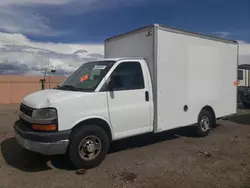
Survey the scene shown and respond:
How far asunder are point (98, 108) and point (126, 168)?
1292 mm

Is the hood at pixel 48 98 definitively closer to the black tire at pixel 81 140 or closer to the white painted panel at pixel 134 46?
the black tire at pixel 81 140

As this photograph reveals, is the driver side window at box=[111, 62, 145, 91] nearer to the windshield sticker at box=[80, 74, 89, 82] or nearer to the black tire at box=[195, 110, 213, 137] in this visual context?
the windshield sticker at box=[80, 74, 89, 82]

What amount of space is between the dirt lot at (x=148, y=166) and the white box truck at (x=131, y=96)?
0.46 m

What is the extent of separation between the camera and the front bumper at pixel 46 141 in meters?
4.30

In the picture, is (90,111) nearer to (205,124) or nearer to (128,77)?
(128,77)

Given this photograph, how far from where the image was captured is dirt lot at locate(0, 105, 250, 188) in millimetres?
4199

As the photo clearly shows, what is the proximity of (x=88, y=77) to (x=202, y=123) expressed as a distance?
12.2 ft

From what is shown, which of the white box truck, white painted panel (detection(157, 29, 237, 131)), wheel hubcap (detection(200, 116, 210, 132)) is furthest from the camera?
wheel hubcap (detection(200, 116, 210, 132))

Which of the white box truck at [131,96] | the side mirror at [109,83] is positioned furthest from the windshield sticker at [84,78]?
the side mirror at [109,83]

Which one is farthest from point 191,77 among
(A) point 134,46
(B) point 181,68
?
(A) point 134,46

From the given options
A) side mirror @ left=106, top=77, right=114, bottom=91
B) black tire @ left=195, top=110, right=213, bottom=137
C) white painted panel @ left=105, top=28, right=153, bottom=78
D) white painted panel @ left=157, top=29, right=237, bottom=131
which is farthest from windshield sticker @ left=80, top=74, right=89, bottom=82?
black tire @ left=195, top=110, right=213, bottom=137

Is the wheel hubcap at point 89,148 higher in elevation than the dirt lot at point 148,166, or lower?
higher

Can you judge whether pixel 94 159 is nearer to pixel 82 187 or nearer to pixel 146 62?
pixel 82 187

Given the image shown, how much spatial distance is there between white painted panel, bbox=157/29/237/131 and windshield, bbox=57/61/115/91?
4.30 feet
